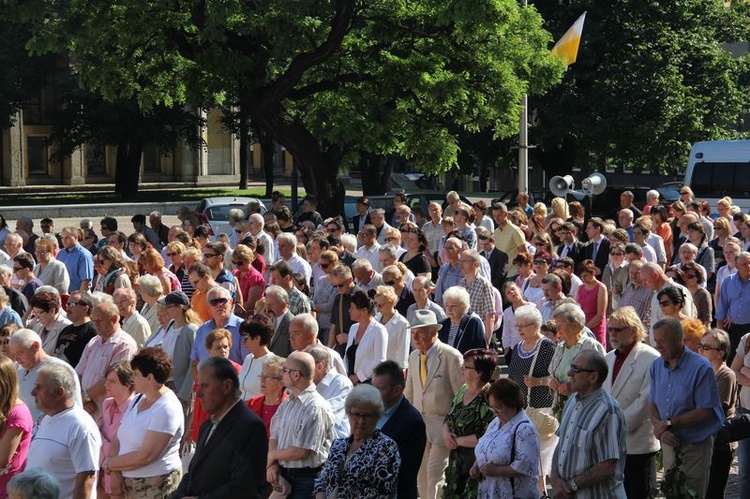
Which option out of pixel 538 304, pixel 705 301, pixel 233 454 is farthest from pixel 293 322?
pixel 705 301

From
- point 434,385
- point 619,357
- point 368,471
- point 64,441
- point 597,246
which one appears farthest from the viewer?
point 597,246

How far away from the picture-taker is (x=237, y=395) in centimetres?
699

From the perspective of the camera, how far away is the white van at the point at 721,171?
28.9m

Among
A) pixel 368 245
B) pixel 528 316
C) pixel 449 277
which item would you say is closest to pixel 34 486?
pixel 528 316

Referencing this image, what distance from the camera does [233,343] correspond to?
1030 cm

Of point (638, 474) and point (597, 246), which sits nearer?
point (638, 474)

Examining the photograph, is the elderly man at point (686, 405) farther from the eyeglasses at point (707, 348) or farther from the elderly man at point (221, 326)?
the elderly man at point (221, 326)

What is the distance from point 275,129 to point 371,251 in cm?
1003

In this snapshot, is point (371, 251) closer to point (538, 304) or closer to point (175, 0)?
point (538, 304)

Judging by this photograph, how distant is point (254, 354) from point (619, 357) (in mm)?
2636

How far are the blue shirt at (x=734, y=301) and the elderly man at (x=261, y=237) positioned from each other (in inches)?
230

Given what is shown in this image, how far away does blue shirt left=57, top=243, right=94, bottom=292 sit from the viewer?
50.5 ft

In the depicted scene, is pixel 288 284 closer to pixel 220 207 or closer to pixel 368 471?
pixel 368 471

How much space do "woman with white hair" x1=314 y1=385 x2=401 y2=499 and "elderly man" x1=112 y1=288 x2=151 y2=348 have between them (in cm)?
440
